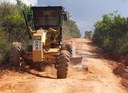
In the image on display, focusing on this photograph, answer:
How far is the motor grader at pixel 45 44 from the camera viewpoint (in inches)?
732

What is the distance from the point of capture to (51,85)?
49.8 ft

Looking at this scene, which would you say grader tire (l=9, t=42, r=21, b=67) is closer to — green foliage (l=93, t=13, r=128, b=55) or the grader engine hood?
the grader engine hood

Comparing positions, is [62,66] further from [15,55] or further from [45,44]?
[15,55]

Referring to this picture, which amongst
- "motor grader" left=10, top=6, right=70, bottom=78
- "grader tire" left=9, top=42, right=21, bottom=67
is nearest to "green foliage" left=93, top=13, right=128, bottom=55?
"motor grader" left=10, top=6, right=70, bottom=78

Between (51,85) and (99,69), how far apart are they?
791cm

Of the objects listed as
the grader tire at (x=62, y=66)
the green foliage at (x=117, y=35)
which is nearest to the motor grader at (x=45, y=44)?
the grader tire at (x=62, y=66)

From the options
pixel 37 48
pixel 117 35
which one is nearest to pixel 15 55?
pixel 37 48

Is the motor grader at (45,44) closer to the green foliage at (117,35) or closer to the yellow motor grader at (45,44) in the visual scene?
the yellow motor grader at (45,44)

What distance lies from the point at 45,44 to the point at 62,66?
1847 millimetres

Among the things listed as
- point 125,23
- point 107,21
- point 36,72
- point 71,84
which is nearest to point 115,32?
point 125,23

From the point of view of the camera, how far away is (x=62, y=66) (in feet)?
59.9

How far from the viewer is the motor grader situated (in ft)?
61.0

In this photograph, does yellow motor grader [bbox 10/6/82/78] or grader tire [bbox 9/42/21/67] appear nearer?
yellow motor grader [bbox 10/6/82/78]

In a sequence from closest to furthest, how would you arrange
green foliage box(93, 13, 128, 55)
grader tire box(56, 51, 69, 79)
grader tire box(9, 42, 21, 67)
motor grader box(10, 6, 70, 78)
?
grader tire box(56, 51, 69, 79)
motor grader box(10, 6, 70, 78)
grader tire box(9, 42, 21, 67)
green foliage box(93, 13, 128, 55)
